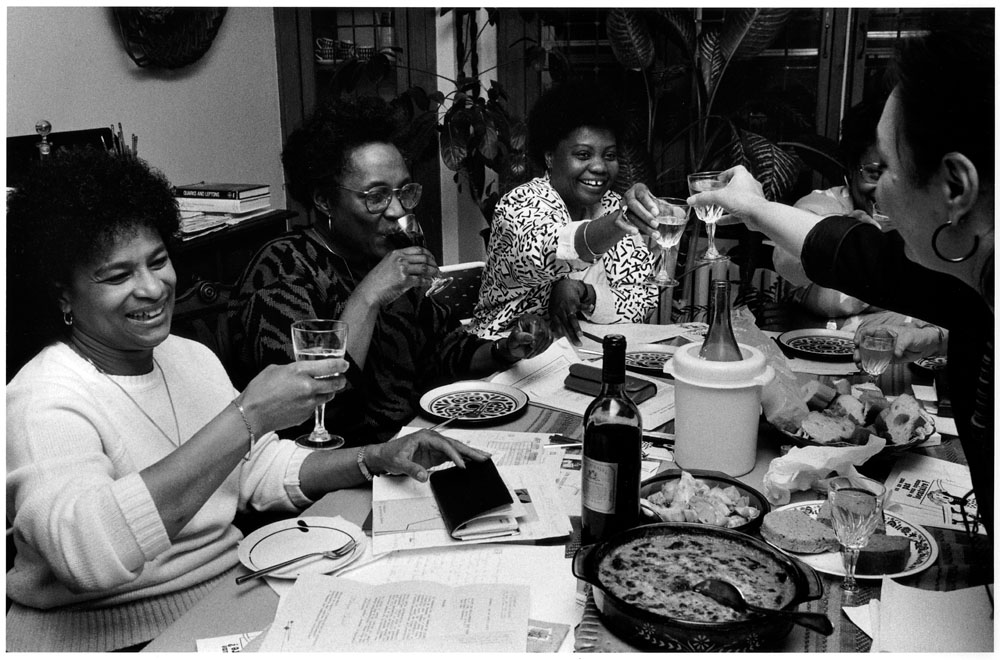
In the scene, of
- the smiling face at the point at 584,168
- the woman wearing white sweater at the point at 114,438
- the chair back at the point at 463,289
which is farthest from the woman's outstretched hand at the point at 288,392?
the smiling face at the point at 584,168

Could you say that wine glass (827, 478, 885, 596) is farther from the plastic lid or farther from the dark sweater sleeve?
the dark sweater sleeve

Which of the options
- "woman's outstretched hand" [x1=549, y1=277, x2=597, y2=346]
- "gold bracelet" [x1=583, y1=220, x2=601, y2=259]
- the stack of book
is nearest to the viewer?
"woman's outstretched hand" [x1=549, y1=277, x2=597, y2=346]

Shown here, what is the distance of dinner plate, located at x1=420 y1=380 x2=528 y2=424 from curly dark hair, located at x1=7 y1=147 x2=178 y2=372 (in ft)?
2.16

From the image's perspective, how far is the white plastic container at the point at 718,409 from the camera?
137 cm

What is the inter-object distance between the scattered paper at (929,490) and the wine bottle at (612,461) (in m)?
0.44

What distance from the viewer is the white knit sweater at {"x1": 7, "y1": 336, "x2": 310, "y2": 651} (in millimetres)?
1171

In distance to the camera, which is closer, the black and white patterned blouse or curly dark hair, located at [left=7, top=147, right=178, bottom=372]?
curly dark hair, located at [left=7, top=147, right=178, bottom=372]

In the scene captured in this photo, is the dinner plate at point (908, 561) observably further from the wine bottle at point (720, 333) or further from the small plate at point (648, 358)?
the small plate at point (648, 358)

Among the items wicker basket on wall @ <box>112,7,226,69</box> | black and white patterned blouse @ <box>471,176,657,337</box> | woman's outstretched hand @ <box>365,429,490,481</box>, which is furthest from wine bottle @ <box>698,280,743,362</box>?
wicker basket on wall @ <box>112,7,226,69</box>

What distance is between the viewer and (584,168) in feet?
9.64

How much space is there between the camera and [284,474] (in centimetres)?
153

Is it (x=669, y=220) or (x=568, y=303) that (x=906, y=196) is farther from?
(x=568, y=303)

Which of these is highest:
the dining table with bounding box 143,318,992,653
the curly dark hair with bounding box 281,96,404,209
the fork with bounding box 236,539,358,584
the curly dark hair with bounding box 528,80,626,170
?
the curly dark hair with bounding box 528,80,626,170

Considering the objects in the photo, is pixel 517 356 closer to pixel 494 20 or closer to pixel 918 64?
pixel 918 64
